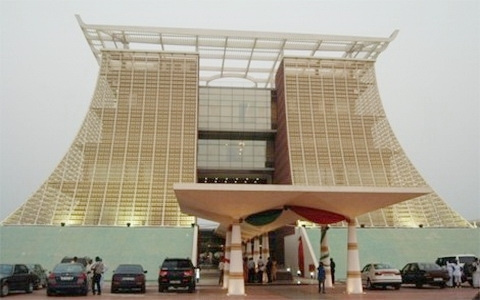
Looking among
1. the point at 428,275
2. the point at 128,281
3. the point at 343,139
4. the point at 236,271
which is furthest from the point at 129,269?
the point at 343,139

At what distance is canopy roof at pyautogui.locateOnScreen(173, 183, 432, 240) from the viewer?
61.2 feet

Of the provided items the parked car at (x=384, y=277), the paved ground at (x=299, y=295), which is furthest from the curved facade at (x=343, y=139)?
the paved ground at (x=299, y=295)

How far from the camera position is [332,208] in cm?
2150

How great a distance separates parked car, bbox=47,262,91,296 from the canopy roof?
16.1 ft

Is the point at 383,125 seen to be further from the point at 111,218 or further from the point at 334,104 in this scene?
the point at 111,218

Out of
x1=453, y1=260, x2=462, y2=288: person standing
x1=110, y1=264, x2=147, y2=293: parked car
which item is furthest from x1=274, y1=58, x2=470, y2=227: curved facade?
x1=110, y1=264, x2=147, y2=293: parked car

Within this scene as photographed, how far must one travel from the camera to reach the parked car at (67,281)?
19.6 metres

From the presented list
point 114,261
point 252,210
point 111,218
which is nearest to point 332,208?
point 252,210

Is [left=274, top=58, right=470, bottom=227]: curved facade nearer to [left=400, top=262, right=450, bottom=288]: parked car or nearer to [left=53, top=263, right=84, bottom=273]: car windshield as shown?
[left=400, top=262, right=450, bottom=288]: parked car

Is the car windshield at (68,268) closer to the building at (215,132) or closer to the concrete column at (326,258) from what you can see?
the concrete column at (326,258)

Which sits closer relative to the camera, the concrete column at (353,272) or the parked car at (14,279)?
the parked car at (14,279)

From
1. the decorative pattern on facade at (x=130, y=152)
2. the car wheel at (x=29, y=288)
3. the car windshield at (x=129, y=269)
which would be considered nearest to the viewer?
the car wheel at (x=29, y=288)

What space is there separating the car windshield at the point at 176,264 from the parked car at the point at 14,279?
5.60 m

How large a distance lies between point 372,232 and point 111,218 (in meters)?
20.9
